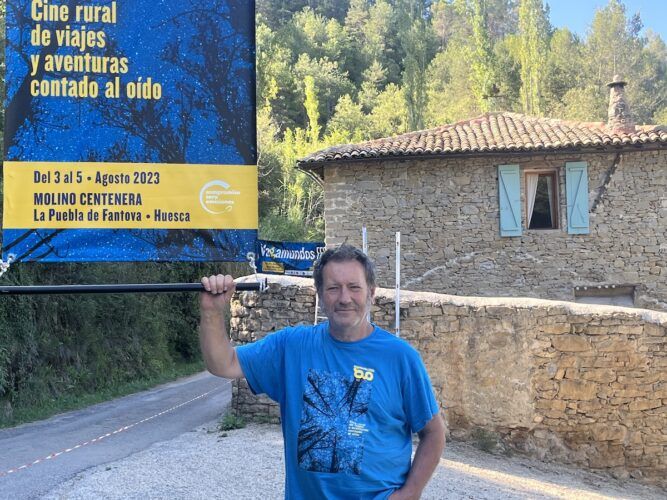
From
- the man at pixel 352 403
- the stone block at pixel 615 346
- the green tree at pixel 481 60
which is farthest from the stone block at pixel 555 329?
the green tree at pixel 481 60

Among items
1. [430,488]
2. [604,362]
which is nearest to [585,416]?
[604,362]

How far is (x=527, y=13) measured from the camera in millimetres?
37125

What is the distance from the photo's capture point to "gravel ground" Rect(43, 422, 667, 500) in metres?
5.65

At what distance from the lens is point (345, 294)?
2.18 m

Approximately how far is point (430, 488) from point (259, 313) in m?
3.31

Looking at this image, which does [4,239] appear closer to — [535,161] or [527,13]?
[535,161]

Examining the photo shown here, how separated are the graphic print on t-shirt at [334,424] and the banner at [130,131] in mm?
851

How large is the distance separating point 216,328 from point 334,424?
578mm

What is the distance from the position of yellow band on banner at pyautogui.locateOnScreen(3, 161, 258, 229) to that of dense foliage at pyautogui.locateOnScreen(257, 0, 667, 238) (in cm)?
2423

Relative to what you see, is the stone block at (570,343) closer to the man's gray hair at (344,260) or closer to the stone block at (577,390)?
the stone block at (577,390)

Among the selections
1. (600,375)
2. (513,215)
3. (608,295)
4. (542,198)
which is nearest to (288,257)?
Result: (513,215)

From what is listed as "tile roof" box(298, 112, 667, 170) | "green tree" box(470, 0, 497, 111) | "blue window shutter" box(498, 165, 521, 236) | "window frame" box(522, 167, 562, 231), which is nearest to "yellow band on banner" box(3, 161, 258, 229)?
"tile roof" box(298, 112, 667, 170)

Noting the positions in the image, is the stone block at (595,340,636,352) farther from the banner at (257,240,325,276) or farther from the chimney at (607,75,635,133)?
the chimney at (607,75,635,133)

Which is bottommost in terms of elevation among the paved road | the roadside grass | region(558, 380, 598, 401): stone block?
the roadside grass
